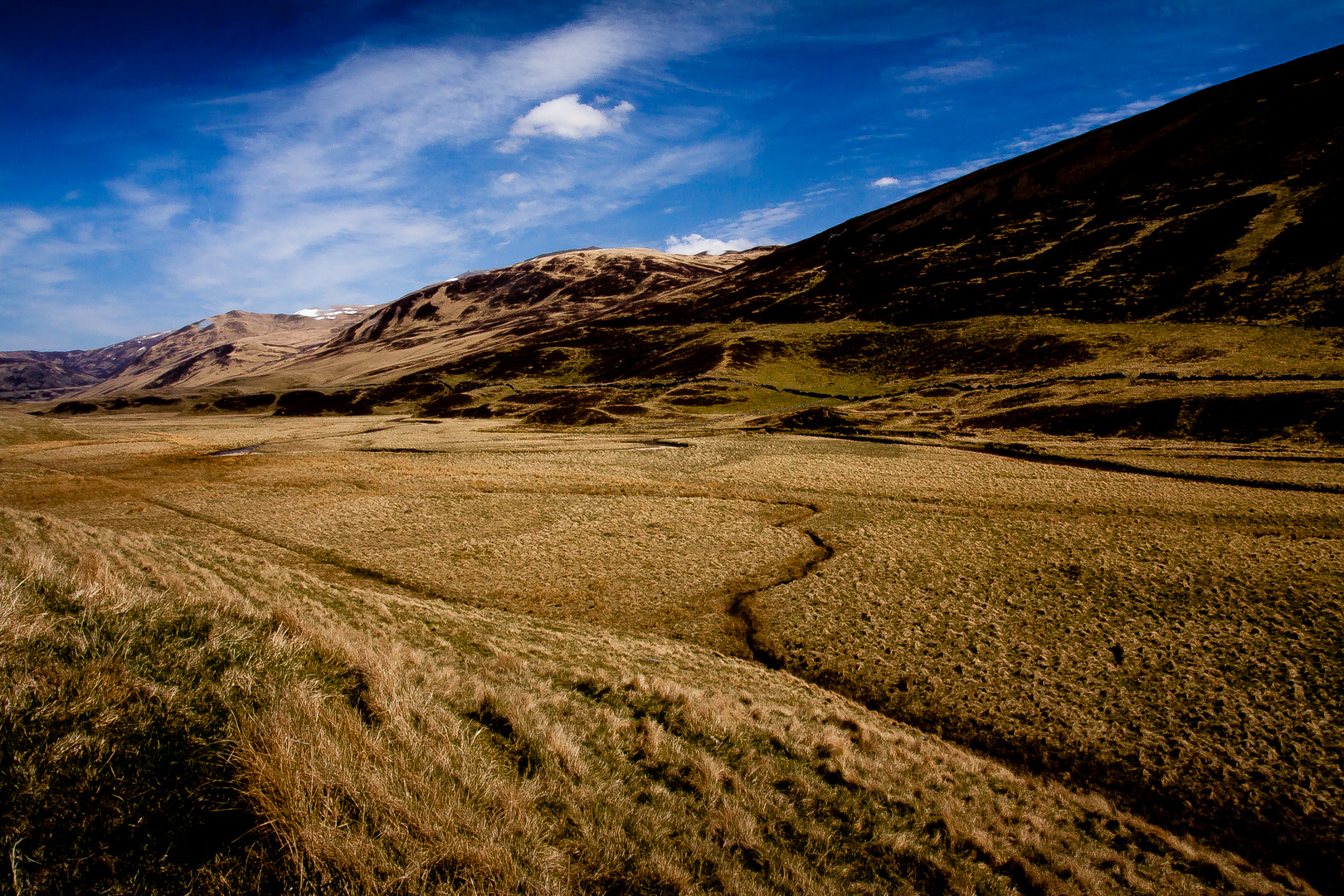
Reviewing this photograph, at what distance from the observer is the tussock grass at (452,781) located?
4.84m

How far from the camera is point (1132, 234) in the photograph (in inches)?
4166

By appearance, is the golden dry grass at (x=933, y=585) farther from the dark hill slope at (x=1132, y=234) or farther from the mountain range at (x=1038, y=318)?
the dark hill slope at (x=1132, y=234)

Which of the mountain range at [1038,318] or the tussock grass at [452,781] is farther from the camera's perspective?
the mountain range at [1038,318]

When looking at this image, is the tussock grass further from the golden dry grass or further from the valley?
the golden dry grass

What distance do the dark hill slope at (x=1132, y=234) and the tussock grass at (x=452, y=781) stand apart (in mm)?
88650

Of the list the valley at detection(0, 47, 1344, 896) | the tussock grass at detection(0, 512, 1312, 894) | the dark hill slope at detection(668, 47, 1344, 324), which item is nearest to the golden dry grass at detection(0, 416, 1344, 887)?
the valley at detection(0, 47, 1344, 896)

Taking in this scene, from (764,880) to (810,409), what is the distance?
6216 cm

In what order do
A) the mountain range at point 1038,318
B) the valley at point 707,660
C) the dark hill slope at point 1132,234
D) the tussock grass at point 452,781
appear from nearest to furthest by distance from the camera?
A: the tussock grass at point 452,781 < the valley at point 707,660 < the mountain range at point 1038,318 < the dark hill slope at point 1132,234

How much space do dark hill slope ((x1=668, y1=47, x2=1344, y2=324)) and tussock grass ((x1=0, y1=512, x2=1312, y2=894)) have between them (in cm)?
8865

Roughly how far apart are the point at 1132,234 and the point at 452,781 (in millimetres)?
140269

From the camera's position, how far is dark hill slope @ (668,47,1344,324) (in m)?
80.7

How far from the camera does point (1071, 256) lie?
356 feet

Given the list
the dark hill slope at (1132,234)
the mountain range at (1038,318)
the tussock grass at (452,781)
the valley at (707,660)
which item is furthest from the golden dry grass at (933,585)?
the dark hill slope at (1132,234)

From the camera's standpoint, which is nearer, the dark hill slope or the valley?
the valley
